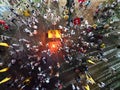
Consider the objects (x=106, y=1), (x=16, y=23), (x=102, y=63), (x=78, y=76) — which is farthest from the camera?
(x=106, y=1)

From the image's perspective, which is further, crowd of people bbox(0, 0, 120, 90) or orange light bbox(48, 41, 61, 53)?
orange light bbox(48, 41, 61, 53)

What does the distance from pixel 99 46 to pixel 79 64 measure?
1.40 metres

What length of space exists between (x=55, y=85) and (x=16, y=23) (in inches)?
108

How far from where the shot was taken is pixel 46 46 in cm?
886

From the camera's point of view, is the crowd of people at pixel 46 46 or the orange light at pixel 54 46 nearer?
the crowd of people at pixel 46 46

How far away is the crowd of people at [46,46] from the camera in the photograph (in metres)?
8.23

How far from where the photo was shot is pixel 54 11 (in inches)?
372

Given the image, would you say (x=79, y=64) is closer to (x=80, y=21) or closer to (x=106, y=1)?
(x=80, y=21)

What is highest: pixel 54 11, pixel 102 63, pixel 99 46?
pixel 54 11

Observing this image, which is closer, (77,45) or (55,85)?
(55,85)

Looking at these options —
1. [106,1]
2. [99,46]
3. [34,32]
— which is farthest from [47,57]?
[106,1]

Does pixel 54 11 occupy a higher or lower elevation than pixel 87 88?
higher

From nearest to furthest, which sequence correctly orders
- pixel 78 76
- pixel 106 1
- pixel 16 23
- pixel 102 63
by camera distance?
1. pixel 16 23
2. pixel 78 76
3. pixel 102 63
4. pixel 106 1

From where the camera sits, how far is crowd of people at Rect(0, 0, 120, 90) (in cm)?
823
